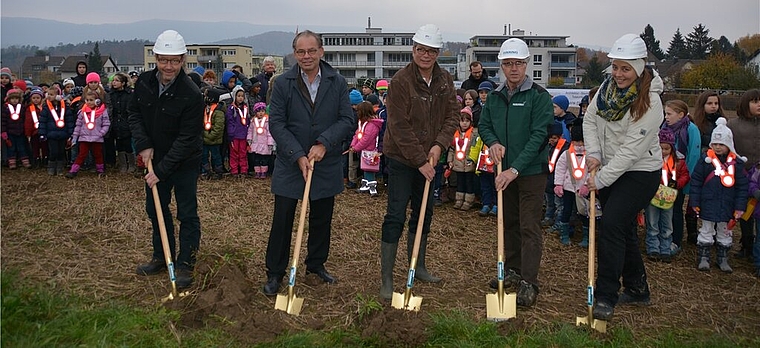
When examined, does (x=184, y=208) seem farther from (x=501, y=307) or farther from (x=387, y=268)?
(x=501, y=307)

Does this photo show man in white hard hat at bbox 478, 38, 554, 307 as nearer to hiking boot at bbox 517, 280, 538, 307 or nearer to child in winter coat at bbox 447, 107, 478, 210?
hiking boot at bbox 517, 280, 538, 307

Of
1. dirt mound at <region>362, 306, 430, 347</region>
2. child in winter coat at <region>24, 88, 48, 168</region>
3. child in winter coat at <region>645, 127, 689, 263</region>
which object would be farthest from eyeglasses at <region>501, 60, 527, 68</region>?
child in winter coat at <region>24, 88, 48, 168</region>

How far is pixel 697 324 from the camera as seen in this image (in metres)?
5.09

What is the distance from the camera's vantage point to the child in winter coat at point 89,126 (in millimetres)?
10883

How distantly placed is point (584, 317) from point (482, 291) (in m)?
1.06

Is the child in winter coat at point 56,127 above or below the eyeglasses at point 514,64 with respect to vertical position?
below

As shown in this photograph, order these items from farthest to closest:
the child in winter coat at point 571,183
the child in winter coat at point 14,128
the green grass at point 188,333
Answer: the child in winter coat at point 14,128
the child in winter coat at point 571,183
the green grass at point 188,333

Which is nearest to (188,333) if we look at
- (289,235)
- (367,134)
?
(289,235)

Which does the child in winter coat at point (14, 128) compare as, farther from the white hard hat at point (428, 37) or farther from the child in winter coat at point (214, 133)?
the white hard hat at point (428, 37)

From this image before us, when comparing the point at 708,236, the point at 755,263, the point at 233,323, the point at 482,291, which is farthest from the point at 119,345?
the point at 755,263

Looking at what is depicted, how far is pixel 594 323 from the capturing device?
483cm

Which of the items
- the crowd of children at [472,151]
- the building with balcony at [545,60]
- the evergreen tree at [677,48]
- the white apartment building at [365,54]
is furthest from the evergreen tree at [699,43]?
the crowd of children at [472,151]

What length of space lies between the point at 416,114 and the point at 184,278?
2.57 metres

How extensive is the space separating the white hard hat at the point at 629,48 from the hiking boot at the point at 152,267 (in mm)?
4505
